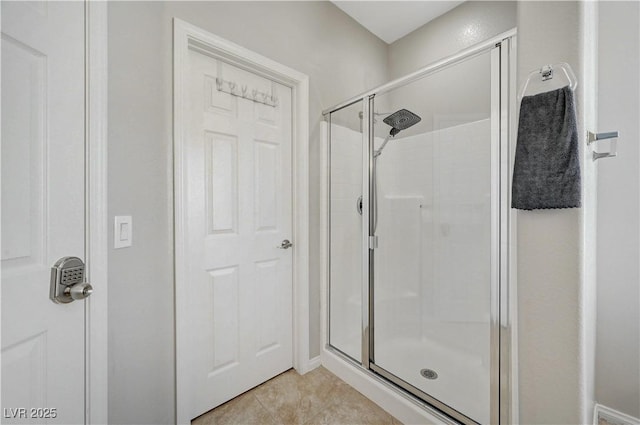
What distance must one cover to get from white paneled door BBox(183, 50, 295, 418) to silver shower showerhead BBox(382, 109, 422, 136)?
68 centimetres

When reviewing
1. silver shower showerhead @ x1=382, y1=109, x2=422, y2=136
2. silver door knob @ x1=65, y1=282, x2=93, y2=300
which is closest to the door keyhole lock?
silver door knob @ x1=65, y1=282, x2=93, y2=300

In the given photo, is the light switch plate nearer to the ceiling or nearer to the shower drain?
the shower drain

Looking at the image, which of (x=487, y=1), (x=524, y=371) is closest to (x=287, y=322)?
(x=524, y=371)

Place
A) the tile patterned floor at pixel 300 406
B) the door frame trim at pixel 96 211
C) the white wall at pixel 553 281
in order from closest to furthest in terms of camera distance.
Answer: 1. the white wall at pixel 553 281
2. the door frame trim at pixel 96 211
3. the tile patterned floor at pixel 300 406

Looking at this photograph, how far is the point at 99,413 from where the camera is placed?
101 centimetres

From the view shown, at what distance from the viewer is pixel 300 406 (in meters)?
1.55

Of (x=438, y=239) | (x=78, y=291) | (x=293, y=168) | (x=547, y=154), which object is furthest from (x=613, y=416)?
(x=78, y=291)

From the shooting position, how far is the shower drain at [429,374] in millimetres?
1555

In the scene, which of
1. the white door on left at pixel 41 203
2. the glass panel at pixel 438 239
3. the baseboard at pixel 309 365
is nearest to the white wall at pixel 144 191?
the white door on left at pixel 41 203

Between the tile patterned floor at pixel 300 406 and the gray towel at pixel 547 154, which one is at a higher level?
the gray towel at pixel 547 154

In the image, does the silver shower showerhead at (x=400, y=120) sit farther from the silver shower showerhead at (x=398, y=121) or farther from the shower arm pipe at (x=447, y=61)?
the shower arm pipe at (x=447, y=61)

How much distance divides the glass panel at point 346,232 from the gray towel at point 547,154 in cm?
98

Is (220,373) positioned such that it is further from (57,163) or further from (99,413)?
(57,163)

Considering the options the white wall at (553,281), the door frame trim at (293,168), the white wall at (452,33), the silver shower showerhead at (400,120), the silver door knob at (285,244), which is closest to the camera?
the white wall at (553,281)
